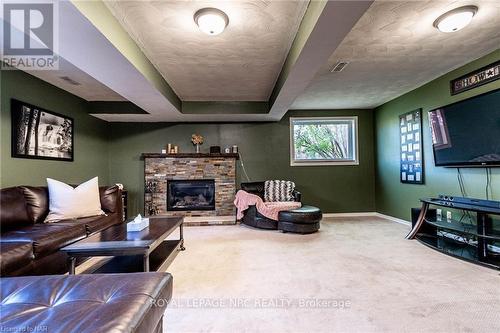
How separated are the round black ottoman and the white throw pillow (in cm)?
273

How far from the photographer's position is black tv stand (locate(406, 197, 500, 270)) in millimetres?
2689

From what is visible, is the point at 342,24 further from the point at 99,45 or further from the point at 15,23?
the point at 15,23

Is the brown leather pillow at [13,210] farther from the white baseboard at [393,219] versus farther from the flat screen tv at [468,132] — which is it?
the white baseboard at [393,219]

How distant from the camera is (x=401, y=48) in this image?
9.53 feet

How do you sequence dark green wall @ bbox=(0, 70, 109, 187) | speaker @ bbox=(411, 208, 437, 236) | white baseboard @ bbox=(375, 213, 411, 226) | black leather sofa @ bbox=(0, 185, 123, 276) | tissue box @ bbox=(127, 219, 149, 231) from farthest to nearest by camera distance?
1. white baseboard @ bbox=(375, 213, 411, 226)
2. speaker @ bbox=(411, 208, 437, 236)
3. dark green wall @ bbox=(0, 70, 109, 187)
4. tissue box @ bbox=(127, 219, 149, 231)
5. black leather sofa @ bbox=(0, 185, 123, 276)

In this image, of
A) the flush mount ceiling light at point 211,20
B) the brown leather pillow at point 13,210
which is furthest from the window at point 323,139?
the brown leather pillow at point 13,210

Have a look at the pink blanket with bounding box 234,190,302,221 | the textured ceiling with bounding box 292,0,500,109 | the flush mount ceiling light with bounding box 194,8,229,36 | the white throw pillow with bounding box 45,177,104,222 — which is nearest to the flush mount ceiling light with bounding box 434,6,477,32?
the textured ceiling with bounding box 292,0,500,109

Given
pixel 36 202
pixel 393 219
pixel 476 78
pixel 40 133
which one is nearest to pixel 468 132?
pixel 476 78

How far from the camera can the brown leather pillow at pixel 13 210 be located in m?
2.48

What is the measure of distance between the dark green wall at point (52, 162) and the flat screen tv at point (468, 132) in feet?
18.4

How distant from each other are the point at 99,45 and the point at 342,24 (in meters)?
1.99

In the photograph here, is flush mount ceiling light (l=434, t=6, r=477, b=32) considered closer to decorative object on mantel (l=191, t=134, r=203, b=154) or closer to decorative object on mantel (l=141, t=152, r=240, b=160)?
decorative object on mantel (l=141, t=152, r=240, b=160)

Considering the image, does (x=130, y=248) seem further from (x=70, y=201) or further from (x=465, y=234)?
(x=465, y=234)

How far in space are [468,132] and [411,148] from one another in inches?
50.8
